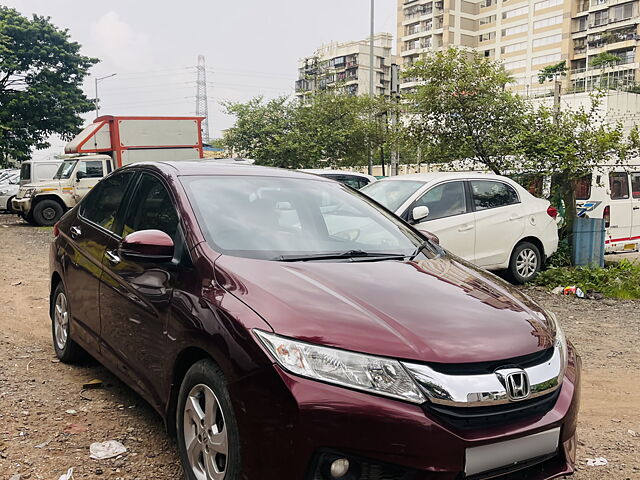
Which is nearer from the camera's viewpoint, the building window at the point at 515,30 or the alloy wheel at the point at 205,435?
the alloy wheel at the point at 205,435

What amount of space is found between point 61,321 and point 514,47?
83119mm

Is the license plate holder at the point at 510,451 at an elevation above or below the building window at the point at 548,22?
below

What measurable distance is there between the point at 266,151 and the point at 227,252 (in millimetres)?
24450

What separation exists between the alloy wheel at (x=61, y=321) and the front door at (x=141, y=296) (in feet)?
3.33

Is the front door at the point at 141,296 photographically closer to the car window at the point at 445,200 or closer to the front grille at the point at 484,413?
the front grille at the point at 484,413

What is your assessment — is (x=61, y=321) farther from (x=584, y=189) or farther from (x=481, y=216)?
(x=584, y=189)

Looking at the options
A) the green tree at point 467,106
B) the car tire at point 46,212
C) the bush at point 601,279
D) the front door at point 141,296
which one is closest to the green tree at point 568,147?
the green tree at point 467,106

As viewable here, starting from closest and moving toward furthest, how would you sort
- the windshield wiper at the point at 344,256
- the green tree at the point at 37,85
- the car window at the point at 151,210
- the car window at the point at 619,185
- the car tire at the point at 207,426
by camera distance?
1. the car tire at the point at 207,426
2. the windshield wiper at the point at 344,256
3. the car window at the point at 151,210
4. the car window at the point at 619,185
5. the green tree at the point at 37,85

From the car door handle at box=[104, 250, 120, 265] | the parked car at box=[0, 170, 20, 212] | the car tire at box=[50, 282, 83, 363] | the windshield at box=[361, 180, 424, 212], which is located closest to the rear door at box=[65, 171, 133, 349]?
the car door handle at box=[104, 250, 120, 265]

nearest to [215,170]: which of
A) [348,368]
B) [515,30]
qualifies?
[348,368]

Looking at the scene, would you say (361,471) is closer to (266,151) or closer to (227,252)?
(227,252)

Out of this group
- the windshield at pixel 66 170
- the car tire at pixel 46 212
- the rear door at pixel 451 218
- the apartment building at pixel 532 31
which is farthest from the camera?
the apartment building at pixel 532 31

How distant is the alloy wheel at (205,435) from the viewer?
2527 mm

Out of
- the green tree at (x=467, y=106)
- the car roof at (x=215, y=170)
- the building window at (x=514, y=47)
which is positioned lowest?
the car roof at (x=215, y=170)
